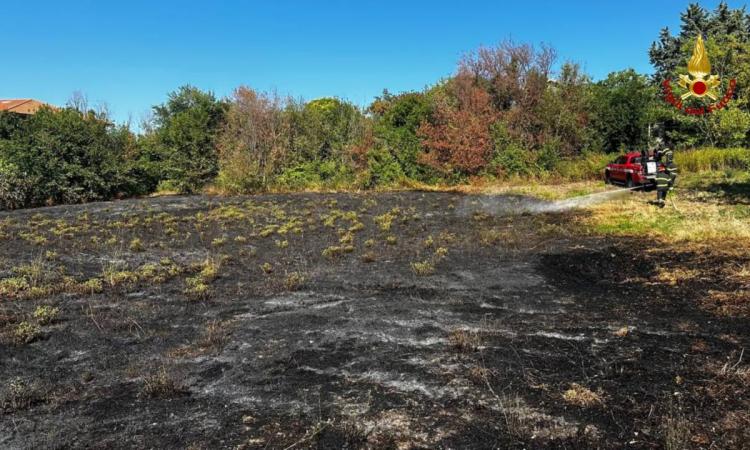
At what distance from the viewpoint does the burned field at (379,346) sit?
335cm

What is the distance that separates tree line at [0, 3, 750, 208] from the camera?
22.0m

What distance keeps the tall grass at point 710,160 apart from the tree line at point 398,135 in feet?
8.94

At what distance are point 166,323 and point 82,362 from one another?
1145mm

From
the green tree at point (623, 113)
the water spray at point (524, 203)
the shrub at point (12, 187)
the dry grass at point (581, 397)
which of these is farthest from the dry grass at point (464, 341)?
the green tree at point (623, 113)

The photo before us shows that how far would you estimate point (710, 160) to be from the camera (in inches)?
809

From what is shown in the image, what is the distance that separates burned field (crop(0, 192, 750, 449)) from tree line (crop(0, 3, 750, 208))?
12.8 m

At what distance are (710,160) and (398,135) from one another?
13.2 m

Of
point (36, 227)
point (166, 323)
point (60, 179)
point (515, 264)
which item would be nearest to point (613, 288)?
point (515, 264)

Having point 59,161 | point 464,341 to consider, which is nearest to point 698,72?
point 464,341

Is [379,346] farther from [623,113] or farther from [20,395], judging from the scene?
[623,113]

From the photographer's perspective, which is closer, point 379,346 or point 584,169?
point 379,346

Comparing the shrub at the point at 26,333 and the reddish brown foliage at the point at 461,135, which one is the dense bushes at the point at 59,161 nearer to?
the reddish brown foliage at the point at 461,135

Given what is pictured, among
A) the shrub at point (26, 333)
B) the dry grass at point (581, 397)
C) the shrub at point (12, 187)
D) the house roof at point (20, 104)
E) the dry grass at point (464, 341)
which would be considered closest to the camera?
the dry grass at point (581, 397)

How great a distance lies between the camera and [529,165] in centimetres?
2250
